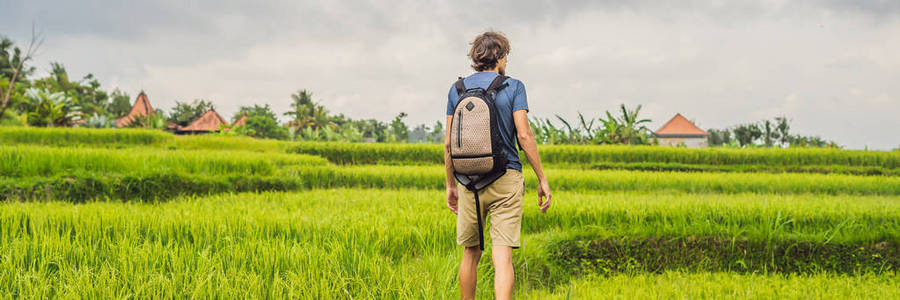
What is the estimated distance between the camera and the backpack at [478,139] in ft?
7.32

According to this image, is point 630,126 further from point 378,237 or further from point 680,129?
point 680,129

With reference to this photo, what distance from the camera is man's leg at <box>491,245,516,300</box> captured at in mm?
2211

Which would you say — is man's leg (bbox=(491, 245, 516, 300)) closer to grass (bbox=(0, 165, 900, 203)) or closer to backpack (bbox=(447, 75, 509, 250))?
backpack (bbox=(447, 75, 509, 250))

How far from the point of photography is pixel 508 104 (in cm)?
231

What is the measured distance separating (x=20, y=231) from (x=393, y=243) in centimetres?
297

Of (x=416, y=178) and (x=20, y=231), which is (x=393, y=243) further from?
(x=416, y=178)

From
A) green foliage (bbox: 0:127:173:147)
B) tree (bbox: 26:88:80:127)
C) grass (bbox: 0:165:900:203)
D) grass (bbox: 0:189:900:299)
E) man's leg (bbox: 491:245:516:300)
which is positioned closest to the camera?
man's leg (bbox: 491:245:516:300)

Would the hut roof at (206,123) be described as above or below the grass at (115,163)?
above

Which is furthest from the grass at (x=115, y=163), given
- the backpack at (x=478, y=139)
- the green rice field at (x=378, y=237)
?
the backpack at (x=478, y=139)

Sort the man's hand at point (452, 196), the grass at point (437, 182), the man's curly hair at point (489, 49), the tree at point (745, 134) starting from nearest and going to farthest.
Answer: the man's curly hair at point (489, 49), the man's hand at point (452, 196), the grass at point (437, 182), the tree at point (745, 134)

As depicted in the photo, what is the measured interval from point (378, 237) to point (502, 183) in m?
1.82

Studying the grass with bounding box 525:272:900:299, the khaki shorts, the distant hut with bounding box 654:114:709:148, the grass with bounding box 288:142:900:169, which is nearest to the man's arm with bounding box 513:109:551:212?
the khaki shorts

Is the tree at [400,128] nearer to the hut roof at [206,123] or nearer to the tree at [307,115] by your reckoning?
the tree at [307,115]

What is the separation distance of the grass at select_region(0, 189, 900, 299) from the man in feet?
A: 1.46
